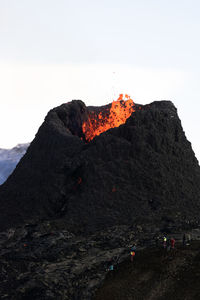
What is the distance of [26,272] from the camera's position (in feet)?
127

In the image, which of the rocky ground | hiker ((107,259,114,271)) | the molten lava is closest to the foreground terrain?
the rocky ground

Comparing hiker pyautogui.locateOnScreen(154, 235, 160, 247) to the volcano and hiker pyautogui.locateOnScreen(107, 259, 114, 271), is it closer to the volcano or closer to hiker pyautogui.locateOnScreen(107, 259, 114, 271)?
the volcano

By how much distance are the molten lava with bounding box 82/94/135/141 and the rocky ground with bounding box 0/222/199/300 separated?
22146 millimetres

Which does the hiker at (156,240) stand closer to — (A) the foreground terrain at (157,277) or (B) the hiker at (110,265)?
(A) the foreground terrain at (157,277)

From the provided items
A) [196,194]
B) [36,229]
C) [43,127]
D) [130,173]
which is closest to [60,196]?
[36,229]

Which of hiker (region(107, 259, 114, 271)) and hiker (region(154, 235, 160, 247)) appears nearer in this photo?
hiker (region(107, 259, 114, 271))

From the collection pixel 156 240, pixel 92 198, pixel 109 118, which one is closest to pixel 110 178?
pixel 92 198

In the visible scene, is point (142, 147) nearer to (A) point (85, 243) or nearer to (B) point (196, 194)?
(B) point (196, 194)

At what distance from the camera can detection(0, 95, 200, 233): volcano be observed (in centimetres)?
4856

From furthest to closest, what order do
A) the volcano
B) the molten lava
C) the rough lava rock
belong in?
the molten lava < the volcano < the rough lava rock

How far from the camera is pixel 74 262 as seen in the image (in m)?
39.1

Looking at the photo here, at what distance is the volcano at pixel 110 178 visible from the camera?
4856cm

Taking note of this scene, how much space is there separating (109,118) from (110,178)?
18.5m

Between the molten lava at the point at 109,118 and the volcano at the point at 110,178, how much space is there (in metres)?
6.58
